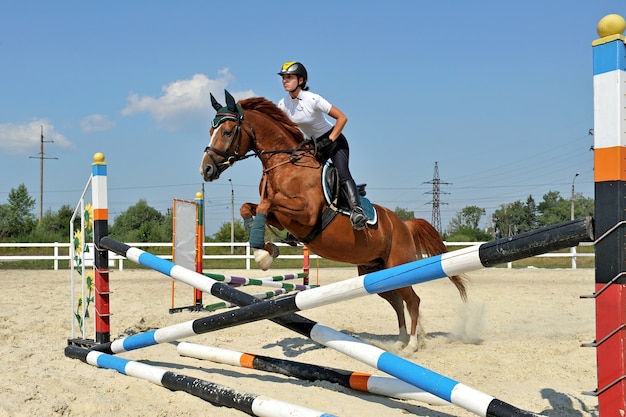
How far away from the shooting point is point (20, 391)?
10.6ft

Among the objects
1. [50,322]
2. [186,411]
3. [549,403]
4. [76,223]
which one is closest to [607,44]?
[549,403]

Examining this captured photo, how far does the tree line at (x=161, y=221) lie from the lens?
32312 millimetres

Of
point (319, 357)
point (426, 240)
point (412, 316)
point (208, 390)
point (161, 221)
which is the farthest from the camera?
point (161, 221)

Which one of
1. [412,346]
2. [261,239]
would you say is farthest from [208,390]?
[412,346]

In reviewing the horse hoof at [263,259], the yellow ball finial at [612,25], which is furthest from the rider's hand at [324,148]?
the yellow ball finial at [612,25]

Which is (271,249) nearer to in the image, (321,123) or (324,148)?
(324,148)

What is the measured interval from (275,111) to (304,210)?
3.55 ft

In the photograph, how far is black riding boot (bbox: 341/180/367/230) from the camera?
491 centimetres

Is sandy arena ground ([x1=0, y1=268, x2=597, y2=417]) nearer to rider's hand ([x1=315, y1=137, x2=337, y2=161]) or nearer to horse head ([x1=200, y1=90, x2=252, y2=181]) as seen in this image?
horse head ([x1=200, y1=90, x2=252, y2=181])

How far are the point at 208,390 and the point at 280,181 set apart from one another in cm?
207

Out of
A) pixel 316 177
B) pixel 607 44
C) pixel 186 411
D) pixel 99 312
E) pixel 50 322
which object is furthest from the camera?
pixel 50 322

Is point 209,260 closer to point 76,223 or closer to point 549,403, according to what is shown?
point 76,223

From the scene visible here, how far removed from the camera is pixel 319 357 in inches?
196

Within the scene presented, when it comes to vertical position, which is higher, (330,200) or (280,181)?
(280,181)
